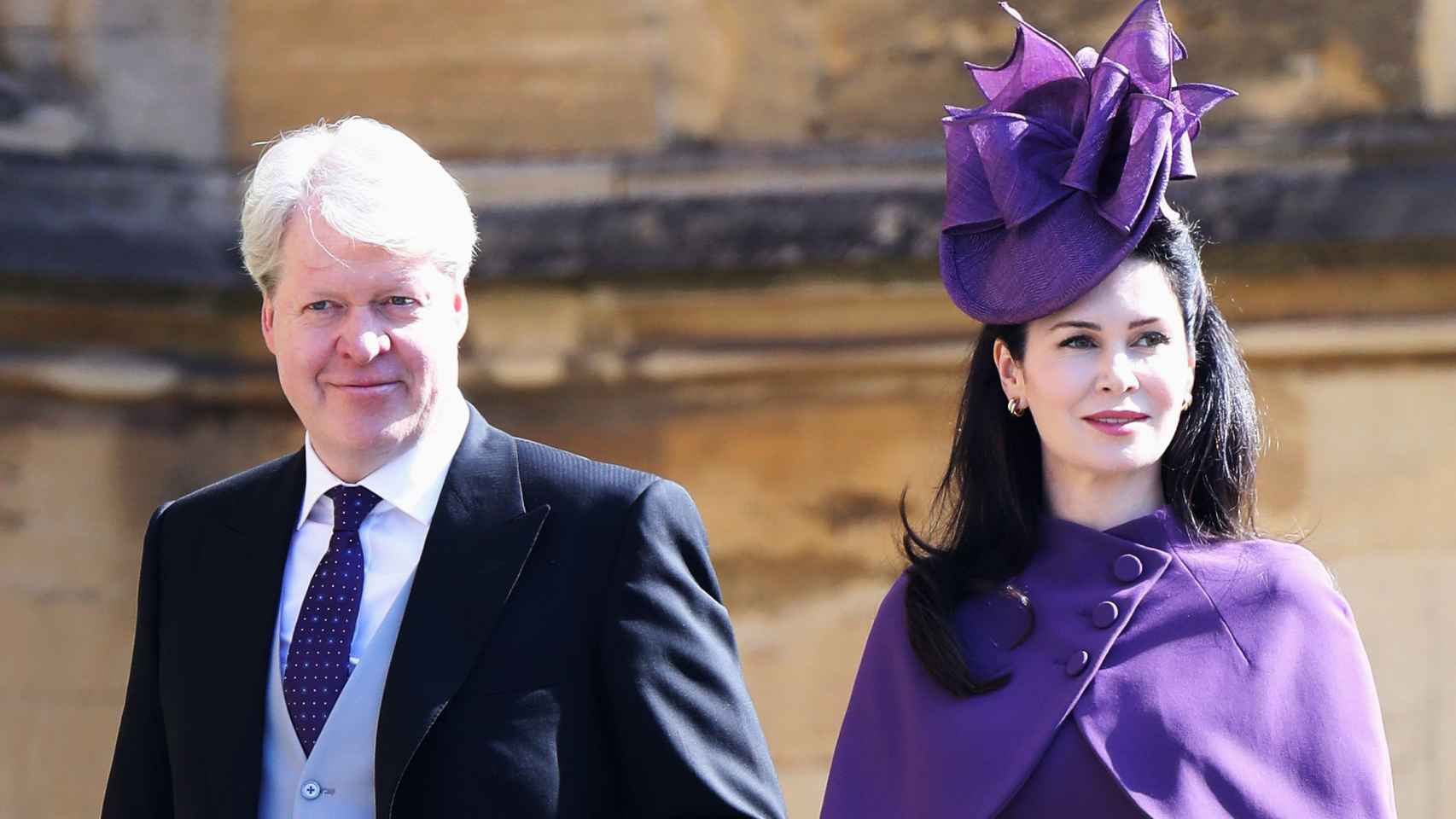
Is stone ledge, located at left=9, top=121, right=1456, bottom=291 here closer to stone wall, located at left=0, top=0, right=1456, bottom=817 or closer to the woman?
stone wall, located at left=0, top=0, right=1456, bottom=817

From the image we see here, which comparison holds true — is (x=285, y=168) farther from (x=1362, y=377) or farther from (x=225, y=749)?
(x=1362, y=377)

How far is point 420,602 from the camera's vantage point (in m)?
2.67

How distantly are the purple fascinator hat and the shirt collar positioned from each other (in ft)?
2.22

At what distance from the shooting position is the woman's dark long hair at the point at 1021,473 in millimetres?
2746

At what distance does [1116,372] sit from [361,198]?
0.94 m

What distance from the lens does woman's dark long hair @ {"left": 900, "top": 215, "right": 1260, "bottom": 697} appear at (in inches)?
108

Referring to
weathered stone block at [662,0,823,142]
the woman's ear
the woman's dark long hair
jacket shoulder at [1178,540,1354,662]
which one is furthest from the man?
weathered stone block at [662,0,823,142]

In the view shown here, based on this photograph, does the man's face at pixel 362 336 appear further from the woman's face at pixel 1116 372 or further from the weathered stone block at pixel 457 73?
the weathered stone block at pixel 457 73

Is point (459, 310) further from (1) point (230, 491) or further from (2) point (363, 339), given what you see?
(1) point (230, 491)

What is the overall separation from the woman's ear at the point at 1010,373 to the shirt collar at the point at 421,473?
27.7 inches

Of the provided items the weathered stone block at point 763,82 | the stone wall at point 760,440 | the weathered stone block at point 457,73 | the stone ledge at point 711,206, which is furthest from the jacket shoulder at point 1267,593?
the weathered stone block at point 457,73

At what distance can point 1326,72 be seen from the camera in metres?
4.67

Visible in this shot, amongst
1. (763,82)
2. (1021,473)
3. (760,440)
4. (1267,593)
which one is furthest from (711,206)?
(1267,593)

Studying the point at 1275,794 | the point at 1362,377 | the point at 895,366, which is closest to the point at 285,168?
the point at 1275,794
